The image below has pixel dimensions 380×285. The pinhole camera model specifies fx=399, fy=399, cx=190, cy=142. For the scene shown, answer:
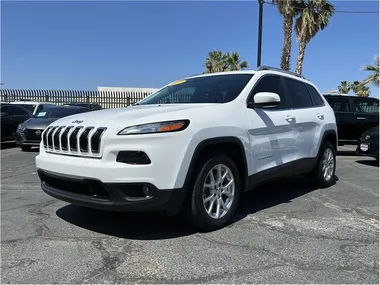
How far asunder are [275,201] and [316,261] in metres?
2.17

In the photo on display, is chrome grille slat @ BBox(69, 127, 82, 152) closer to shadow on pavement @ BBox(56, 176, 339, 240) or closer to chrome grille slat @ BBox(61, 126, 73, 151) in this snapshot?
chrome grille slat @ BBox(61, 126, 73, 151)

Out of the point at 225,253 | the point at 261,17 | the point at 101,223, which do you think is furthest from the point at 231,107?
the point at 261,17

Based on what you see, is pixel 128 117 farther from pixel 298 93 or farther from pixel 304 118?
pixel 298 93

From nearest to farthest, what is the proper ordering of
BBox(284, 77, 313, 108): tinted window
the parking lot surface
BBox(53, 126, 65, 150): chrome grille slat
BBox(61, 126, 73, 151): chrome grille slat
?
the parking lot surface, BBox(61, 126, 73, 151): chrome grille slat, BBox(53, 126, 65, 150): chrome grille slat, BBox(284, 77, 313, 108): tinted window

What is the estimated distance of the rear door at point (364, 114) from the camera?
1194 centimetres

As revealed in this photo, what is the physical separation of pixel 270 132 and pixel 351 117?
25.8 feet

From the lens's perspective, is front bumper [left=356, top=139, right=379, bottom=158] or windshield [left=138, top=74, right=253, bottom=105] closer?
windshield [left=138, top=74, right=253, bottom=105]

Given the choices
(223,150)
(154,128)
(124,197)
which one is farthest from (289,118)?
(124,197)

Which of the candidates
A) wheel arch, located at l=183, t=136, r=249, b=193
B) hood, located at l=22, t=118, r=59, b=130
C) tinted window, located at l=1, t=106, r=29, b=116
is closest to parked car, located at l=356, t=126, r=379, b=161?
wheel arch, located at l=183, t=136, r=249, b=193

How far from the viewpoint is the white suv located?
3715mm

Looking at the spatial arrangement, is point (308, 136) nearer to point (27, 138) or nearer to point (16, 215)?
point (16, 215)

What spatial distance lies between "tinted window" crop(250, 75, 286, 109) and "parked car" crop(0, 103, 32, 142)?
33.4 feet

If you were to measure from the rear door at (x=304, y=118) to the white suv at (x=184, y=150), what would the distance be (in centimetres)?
11

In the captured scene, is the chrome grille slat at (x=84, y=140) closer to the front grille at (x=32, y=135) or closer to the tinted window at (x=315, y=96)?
the tinted window at (x=315, y=96)
